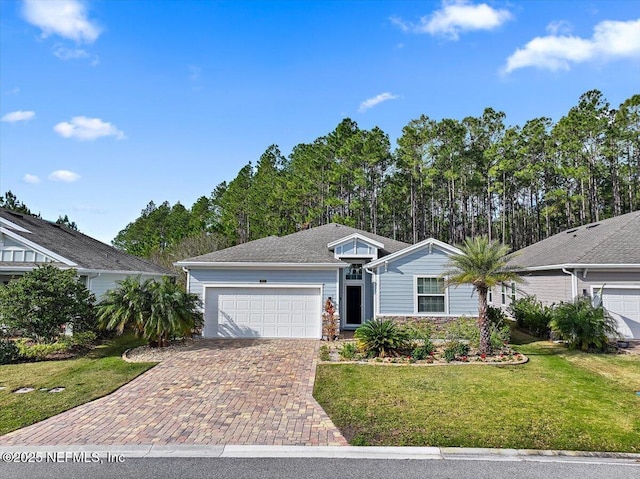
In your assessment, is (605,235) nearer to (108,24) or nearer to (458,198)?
Result: (108,24)

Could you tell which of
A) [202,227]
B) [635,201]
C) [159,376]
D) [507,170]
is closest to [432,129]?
[507,170]

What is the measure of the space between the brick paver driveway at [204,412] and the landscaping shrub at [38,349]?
393 cm

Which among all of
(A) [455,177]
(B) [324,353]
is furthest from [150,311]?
(A) [455,177]

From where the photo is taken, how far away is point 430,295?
14281 mm

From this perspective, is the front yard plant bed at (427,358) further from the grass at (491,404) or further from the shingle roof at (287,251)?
the shingle roof at (287,251)

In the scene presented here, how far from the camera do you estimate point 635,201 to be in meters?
33.5

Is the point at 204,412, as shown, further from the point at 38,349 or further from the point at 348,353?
the point at 38,349

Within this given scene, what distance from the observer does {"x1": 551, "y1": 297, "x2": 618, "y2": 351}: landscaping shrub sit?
12.2 metres

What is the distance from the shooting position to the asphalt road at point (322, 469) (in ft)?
15.9

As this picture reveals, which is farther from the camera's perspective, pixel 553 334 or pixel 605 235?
pixel 605 235

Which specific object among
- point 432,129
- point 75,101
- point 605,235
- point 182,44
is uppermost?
point 432,129

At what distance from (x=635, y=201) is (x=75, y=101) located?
41144 mm

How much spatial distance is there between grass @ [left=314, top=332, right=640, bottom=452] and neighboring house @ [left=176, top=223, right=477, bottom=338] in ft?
13.4

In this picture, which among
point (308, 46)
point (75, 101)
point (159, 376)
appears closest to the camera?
point (159, 376)
